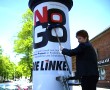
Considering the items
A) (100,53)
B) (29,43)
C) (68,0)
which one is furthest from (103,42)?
(68,0)

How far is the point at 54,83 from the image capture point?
5160 millimetres

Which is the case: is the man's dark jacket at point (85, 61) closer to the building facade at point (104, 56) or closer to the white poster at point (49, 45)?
the white poster at point (49, 45)

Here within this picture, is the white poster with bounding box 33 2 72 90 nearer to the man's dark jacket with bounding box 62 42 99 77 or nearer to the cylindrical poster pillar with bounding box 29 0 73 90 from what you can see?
the cylindrical poster pillar with bounding box 29 0 73 90

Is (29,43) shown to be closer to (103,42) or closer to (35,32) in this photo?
(103,42)

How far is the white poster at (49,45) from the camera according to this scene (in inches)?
205

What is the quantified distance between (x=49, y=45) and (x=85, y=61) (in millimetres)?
1146

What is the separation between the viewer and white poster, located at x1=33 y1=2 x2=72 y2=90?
17.0 ft

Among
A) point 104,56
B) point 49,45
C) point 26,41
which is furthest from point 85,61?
point 104,56

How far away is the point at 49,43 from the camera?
527 cm

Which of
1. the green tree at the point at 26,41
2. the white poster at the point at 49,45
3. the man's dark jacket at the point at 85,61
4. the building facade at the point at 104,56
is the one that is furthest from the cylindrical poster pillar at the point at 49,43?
the building facade at the point at 104,56

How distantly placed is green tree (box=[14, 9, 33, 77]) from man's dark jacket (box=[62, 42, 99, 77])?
28441 millimetres

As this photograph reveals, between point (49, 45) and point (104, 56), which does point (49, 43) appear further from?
point (104, 56)

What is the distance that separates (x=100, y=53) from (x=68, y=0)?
3858 cm

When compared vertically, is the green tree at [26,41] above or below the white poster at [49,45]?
above
